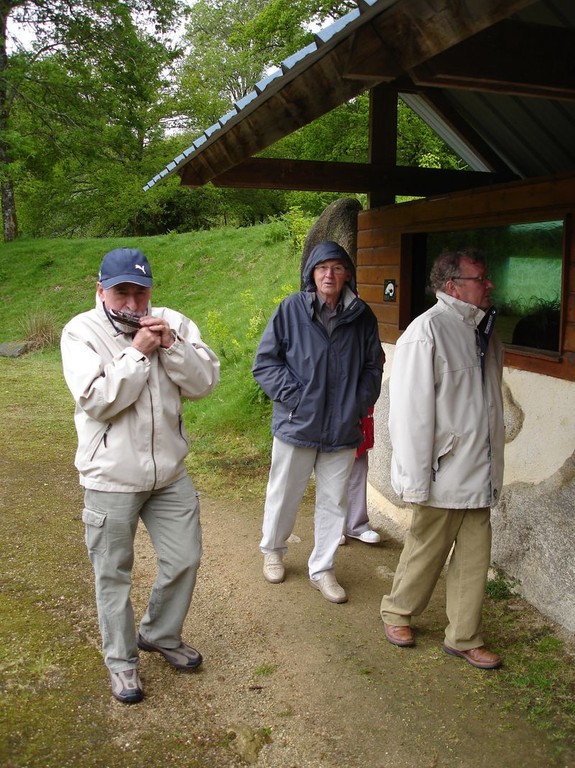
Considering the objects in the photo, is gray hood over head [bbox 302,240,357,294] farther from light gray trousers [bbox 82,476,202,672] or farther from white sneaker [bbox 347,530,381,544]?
white sneaker [bbox 347,530,381,544]

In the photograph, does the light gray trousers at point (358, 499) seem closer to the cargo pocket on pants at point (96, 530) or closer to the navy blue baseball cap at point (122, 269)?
the cargo pocket on pants at point (96, 530)

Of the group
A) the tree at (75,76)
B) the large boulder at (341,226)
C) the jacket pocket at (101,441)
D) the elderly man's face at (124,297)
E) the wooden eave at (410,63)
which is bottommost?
the jacket pocket at (101,441)

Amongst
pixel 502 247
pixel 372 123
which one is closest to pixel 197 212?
pixel 372 123

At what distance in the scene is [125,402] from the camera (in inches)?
112

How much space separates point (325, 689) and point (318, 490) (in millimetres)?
1214

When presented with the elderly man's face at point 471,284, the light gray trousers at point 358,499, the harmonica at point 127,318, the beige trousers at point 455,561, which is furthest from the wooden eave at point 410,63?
the light gray trousers at point 358,499

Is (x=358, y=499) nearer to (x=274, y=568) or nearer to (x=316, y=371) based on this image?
(x=274, y=568)

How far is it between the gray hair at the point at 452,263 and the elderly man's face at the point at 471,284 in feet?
0.04

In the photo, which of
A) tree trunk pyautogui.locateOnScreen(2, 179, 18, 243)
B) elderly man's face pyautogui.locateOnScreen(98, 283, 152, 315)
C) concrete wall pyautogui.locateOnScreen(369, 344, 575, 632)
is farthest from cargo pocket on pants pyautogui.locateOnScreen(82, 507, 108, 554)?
tree trunk pyautogui.locateOnScreen(2, 179, 18, 243)

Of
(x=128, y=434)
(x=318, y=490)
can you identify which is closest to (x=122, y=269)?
(x=128, y=434)

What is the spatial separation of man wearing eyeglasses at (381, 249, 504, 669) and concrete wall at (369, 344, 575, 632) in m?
0.52

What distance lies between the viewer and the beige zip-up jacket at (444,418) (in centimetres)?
323

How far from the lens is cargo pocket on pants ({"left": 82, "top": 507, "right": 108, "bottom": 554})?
2.98 m

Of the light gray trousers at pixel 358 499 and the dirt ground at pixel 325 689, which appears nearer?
the dirt ground at pixel 325 689
